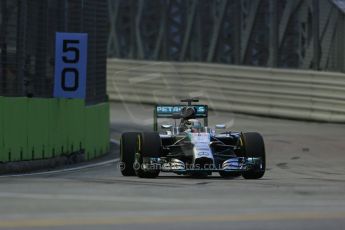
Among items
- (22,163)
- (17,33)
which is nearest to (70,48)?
(17,33)

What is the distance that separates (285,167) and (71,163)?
3971mm

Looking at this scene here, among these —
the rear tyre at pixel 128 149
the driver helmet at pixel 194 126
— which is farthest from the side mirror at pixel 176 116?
the rear tyre at pixel 128 149

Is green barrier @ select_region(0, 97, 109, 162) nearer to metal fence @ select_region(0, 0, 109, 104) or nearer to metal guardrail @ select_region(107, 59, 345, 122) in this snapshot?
metal fence @ select_region(0, 0, 109, 104)

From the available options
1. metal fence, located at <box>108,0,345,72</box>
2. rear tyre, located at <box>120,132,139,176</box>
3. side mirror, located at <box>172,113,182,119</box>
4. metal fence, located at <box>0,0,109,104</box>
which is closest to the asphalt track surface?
rear tyre, located at <box>120,132,139,176</box>

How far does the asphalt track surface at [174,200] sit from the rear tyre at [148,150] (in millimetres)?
240

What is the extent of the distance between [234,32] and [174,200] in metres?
18.6

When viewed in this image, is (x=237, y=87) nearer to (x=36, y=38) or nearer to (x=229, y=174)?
(x=36, y=38)

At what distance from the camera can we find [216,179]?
13812 mm

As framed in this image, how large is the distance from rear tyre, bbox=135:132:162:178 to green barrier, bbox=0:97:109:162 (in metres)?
2.67

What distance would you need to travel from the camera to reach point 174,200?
408 inches

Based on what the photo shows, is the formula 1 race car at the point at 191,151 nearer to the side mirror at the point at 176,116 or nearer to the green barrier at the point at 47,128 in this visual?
the side mirror at the point at 176,116

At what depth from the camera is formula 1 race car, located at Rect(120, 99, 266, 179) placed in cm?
1338

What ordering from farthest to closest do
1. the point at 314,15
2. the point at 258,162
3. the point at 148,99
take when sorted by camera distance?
the point at 148,99 → the point at 314,15 → the point at 258,162

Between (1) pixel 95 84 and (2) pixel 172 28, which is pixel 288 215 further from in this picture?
(2) pixel 172 28
